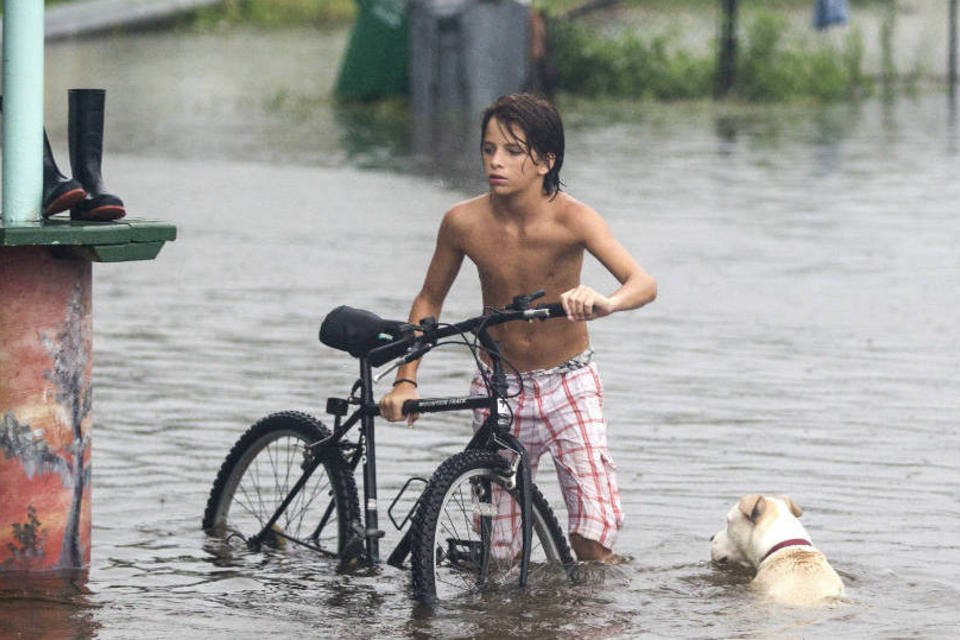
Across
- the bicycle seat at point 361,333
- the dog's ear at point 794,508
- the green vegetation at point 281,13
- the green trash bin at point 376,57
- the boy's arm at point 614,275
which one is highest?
the green vegetation at point 281,13

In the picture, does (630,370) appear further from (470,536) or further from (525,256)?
(525,256)

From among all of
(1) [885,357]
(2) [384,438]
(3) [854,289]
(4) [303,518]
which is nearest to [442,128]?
(3) [854,289]

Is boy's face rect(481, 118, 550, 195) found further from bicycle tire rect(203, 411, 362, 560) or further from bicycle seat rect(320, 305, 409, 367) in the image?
bicycle tire rect(203, 411, 362, 560)

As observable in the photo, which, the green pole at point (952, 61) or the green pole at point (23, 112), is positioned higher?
the green pole at point (952, 61)

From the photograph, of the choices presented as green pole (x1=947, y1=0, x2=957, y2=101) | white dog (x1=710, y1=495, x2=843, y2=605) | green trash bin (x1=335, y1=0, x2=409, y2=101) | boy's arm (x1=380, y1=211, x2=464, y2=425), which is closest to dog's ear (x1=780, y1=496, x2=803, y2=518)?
Result: white dog (x1=710, y1=495, x2=843, y2=605)

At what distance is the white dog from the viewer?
642 centimetres

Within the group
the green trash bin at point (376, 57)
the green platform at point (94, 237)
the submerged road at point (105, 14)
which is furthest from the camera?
the submerged road at point (105, 14)

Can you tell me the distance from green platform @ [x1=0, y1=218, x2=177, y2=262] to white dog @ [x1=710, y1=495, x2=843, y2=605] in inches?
78.9

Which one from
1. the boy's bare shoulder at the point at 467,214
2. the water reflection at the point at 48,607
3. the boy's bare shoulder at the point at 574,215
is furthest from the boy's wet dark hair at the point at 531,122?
the water reflection at the point at 48,607

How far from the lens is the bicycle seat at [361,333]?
6.17 meters

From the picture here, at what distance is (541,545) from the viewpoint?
6461mm

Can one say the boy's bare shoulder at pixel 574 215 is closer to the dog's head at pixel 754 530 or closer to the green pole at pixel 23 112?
the dog's head at pixel 754 530

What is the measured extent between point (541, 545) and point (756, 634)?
0.74 meters

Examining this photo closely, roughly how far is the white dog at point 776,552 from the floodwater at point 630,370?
7 centimetres
